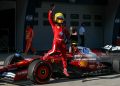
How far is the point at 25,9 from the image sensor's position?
23.1m

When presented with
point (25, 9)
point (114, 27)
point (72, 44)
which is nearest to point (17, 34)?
point (25, 9)

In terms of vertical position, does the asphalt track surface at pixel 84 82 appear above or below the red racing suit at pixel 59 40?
below

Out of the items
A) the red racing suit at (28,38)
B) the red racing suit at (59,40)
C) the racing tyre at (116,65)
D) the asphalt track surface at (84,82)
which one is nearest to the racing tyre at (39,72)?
the asphalt track surface at (84,82)

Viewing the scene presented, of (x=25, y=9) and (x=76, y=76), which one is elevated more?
(x=25, y=9)

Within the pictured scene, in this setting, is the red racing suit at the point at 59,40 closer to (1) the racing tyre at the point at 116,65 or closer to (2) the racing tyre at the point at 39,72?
(2) the racing tyre at the point at 39,72

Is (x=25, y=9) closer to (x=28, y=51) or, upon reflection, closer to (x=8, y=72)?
(x=28, y=51)

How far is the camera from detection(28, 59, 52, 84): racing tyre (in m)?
10.5

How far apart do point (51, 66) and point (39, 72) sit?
0.50 meters

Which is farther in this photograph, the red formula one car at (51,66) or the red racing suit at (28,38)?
the red racing suit at (28,38)

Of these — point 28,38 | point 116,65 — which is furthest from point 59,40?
point 28,38

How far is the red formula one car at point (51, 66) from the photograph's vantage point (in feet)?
34.9

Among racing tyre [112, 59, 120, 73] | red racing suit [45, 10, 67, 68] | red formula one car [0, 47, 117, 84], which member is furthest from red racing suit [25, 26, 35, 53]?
red racing suit [45, 10, 67, 68]

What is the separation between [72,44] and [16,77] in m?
2.35

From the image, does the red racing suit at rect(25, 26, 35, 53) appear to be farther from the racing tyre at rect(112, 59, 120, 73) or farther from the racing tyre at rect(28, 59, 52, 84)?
the racing tyre at rect(28, 59, 52, 84)
